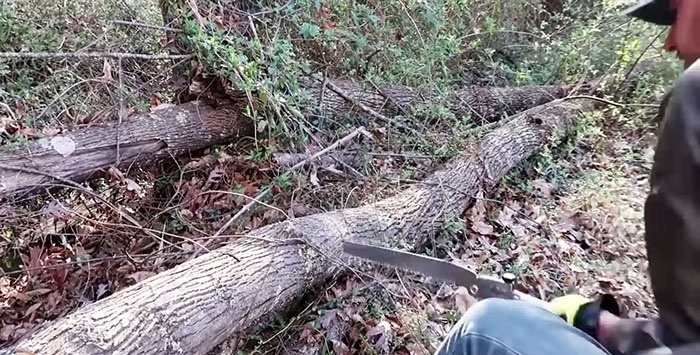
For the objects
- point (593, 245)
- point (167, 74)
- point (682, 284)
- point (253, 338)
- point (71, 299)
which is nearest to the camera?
point (682, 284)

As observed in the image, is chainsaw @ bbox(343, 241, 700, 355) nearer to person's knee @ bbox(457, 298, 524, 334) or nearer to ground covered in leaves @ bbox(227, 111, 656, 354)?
person's knee @ bbox(457, 298, 524, 334)

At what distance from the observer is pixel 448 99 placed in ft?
14.5

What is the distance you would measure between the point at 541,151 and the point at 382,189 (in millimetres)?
1501

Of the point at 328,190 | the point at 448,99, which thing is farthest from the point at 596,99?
the point at 328,190

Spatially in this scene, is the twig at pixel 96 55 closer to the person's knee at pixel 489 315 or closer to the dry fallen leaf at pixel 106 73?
the dry fallen leaf at pixel 106 73

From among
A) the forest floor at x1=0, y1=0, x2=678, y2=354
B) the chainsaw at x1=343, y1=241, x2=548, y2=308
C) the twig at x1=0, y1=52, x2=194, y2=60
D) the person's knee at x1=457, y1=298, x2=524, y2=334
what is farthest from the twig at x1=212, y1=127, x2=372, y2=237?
the person's knee at x1=457, y1=298, x2=524, y2=334

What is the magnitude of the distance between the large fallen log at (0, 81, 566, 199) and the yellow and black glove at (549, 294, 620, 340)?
2.16m

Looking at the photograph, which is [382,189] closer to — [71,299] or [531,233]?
[531,233]

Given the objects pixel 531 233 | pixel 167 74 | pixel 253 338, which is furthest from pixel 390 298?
pixel 167 74

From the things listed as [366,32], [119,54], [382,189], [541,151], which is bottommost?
[541,151]

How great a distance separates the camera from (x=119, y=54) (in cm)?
335

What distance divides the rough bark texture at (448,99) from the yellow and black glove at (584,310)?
8.17ft

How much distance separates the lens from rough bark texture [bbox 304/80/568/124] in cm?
392

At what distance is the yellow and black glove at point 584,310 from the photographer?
1.38m
